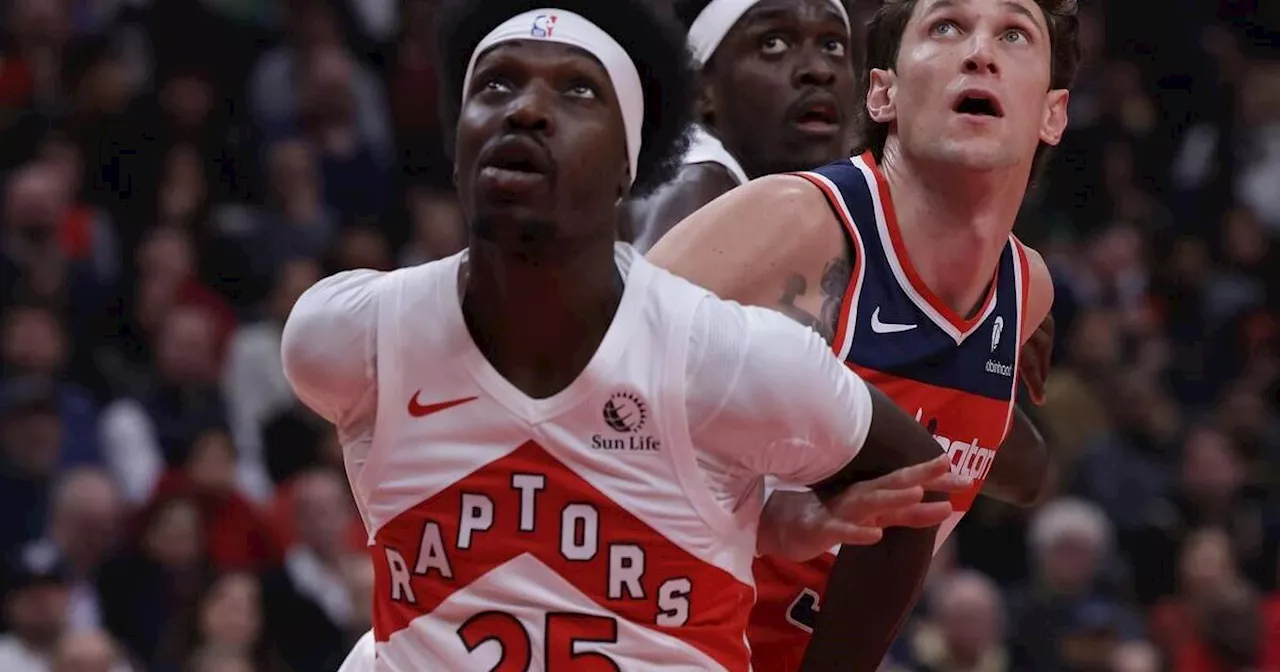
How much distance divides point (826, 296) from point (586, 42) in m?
1.00

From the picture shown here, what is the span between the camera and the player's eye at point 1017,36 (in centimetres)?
490

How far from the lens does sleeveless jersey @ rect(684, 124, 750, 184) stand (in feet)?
18.4

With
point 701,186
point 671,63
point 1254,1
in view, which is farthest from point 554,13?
point 1254,1

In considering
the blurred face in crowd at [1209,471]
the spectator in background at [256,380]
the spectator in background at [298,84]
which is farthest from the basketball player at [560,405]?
the spectator in background at [298,84]

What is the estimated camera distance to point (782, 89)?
5.84 metres

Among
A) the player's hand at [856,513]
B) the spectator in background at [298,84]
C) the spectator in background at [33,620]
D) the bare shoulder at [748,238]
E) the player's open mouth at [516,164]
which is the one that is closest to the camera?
the player's open mouth at [516,164]

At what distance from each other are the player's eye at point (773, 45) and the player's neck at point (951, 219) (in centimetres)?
99

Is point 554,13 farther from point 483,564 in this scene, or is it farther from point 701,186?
point 701,186

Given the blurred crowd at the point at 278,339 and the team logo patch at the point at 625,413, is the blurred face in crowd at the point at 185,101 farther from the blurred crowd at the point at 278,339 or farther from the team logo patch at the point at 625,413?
the team logo patch at the point at 625,413

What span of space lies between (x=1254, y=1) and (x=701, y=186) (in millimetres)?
10748

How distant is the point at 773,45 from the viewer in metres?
5.90

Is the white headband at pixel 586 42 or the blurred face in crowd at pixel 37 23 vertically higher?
the white headband at pixel 586 42

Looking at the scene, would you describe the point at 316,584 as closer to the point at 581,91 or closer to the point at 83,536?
the point at 83,536

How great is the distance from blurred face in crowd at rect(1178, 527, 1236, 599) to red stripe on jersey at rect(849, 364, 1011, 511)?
18.8ft
